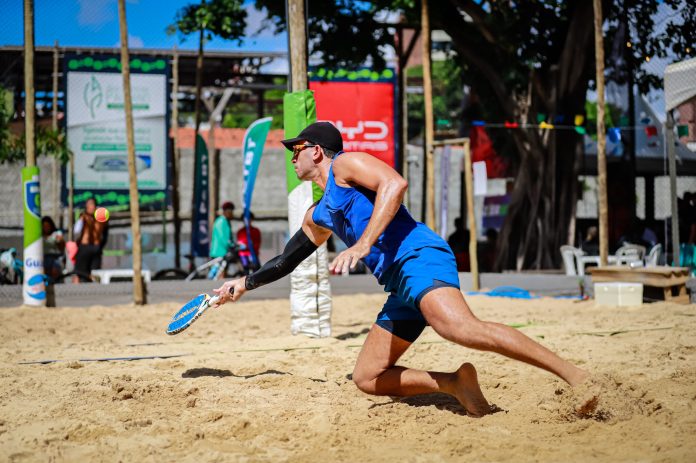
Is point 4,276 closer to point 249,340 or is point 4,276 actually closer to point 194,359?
point 249,340

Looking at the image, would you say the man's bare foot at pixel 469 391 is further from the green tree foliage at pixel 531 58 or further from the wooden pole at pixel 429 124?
the green tree foliage at pixel 531 58

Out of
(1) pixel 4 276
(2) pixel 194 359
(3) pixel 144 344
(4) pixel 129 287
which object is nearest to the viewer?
(2) pixel 194 359

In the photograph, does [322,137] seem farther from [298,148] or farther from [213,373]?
[213,373]

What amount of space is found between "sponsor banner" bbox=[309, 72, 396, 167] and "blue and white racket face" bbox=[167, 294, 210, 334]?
1109 cm

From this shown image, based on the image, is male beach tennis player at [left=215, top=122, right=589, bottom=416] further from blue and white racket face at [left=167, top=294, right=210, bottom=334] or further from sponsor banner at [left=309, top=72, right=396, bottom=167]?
sponsor banner at [left=309, top=72, right=396, bottom=167]

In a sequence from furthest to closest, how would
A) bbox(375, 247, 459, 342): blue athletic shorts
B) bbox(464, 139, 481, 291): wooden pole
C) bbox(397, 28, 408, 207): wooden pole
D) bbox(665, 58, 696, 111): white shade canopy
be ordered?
1. bbox(397, 28, 408, 207): wooden pole
2. bbox(464, 139, 481, 291): wooden pole
3. bbox(665, 58, 696, 111): white shade canopy
4. bbox(375, 247, 459, 342): blue athletic shorts

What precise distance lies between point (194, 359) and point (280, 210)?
746 inches

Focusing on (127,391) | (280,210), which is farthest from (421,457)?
(280,210)

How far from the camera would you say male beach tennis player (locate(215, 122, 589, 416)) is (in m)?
3.92

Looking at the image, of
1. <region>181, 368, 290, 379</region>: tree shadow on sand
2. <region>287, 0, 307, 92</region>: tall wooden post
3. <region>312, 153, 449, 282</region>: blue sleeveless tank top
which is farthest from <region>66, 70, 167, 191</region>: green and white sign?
<region>312, 153, 449, 282</region>: blue sleeveless tank top

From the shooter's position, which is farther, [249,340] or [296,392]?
[249,340]

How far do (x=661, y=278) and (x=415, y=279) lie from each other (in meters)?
6.81

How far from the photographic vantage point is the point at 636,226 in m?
18.8

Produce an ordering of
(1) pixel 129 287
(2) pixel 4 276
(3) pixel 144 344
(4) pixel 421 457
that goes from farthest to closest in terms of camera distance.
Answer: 1. (2) pixel 4 276
2. (1) pixel 129 287
3. (3) pixel 144 344
4. (4) pixel 421 457
